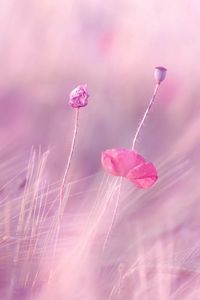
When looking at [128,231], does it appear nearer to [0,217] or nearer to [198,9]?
[0,217]

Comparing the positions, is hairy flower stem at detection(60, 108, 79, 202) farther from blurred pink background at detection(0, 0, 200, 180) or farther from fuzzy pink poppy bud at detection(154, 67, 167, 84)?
fuzzy pink poppy bud at detection(154, 67, 167, 84)

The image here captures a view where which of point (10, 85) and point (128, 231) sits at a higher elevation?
point (10, 85)

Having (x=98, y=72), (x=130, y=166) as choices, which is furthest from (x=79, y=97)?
(x=130, y=166)

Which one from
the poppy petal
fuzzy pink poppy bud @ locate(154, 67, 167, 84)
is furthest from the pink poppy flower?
fuzzy pink poppy bud @ locate(154, 67, 167, 84)

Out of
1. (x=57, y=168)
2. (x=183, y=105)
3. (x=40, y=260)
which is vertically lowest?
(x=40, y=260)

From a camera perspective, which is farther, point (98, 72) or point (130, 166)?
point (98, 72)

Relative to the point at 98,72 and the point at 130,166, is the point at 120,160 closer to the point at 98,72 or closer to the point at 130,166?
the point at 130,166

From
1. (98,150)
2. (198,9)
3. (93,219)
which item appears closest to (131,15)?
(198,9)
